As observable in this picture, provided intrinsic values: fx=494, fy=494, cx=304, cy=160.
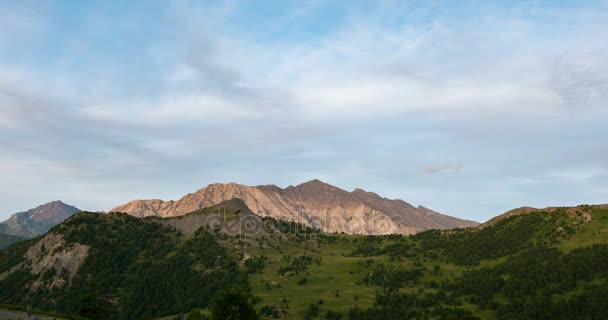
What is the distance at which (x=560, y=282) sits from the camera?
198 meters

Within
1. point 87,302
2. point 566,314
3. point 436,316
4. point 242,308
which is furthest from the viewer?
point 436,316

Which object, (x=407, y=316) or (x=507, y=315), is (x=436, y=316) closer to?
(x=407, y=316)

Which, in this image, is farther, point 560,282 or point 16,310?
point 560,282

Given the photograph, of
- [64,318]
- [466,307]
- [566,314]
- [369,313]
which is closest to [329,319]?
[369,313]

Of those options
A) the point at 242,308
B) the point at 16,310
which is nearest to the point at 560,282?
the point at 242,308

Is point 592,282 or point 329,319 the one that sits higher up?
point 592,282

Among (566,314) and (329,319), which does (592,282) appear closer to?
(566,314)

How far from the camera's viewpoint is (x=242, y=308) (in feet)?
430

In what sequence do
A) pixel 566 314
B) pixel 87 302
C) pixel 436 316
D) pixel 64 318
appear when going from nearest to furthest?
pixel 64 318
pixel 87 302
pixel 566 314
pixel 436 316

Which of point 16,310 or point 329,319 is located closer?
point 16,310

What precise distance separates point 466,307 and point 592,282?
49364 mm

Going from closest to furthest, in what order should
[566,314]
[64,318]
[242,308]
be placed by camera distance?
[64,318] < [242,308] < [566,314]

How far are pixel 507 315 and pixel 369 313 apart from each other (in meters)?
50.8

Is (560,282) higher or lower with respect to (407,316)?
higher
